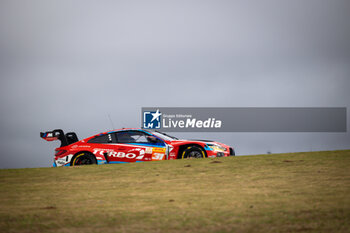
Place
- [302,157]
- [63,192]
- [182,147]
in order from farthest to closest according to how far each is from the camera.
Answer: [182,147], [302,157], [63,192]

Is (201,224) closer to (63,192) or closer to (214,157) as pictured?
(63,192)

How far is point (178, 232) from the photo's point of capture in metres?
4.96

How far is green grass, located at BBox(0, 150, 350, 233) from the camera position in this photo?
212 inches

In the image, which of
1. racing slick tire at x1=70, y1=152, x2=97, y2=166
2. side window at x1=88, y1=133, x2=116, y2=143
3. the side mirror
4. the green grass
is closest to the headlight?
the green grass

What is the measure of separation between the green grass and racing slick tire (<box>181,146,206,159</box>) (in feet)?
3.97

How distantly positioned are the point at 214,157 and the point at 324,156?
11.2 feet

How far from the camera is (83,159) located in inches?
539

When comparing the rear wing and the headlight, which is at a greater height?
the rear wing

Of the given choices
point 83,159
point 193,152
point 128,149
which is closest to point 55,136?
point 83,159

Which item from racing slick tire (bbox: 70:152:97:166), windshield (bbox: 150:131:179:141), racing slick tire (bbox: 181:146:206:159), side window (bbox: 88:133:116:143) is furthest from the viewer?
windshield (bbox: 150:131:179:141)

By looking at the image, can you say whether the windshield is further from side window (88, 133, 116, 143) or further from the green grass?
the green grass

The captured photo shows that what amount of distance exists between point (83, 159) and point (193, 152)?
3736 millimetres

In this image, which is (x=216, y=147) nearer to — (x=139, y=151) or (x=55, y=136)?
(x=139, y=151)

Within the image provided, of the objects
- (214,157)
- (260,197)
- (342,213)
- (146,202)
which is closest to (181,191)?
(146,202)
